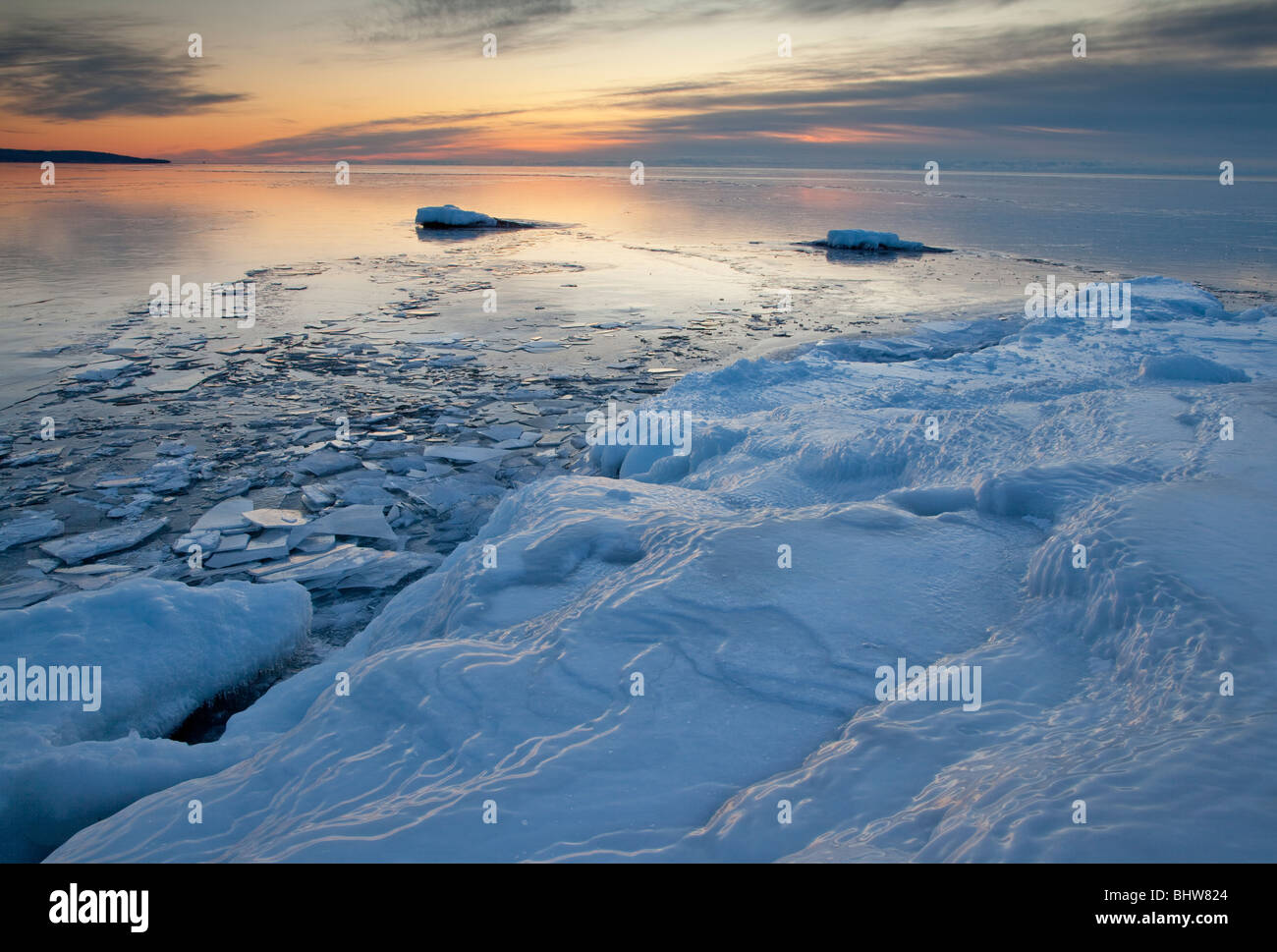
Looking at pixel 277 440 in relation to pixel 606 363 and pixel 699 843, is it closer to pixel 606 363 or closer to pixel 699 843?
pixel 606 363

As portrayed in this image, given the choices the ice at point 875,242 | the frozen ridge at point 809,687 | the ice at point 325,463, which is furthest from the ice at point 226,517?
the ice at point 875,242

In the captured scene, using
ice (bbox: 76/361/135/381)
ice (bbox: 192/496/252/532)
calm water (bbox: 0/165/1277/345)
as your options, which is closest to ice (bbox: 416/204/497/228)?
calm water (bbox: 0/165/1277/345)

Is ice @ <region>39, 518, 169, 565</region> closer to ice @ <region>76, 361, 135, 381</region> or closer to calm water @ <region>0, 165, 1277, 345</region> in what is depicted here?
ice @ <region>76, 361, 135, 381</region>

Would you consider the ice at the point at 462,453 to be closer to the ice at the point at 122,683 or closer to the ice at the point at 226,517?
the ice at the point at 226,517

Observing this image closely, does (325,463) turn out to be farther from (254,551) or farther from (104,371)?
(104,371)

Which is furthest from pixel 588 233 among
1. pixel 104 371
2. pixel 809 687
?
pixel 809 687

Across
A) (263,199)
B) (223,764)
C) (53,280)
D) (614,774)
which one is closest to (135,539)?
(223,764)
